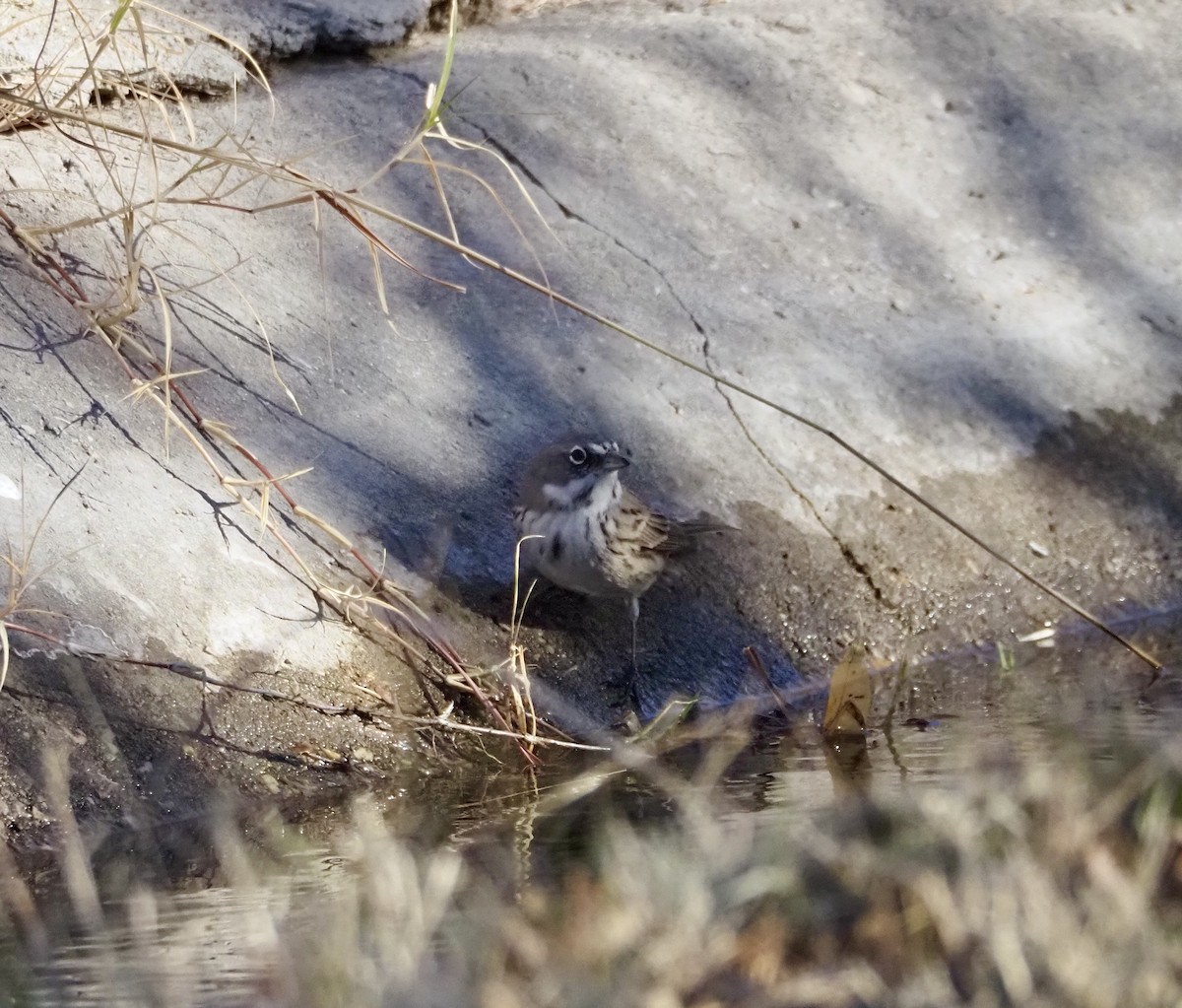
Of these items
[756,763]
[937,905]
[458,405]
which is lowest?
[756,763]

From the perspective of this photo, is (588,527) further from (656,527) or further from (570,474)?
(656,527)

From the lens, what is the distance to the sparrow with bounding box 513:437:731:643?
5707mm

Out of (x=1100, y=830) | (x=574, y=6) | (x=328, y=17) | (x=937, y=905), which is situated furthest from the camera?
(x=574, y=6)

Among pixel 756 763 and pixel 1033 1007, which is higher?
pixel 1033 1007

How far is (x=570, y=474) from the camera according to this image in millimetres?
5832

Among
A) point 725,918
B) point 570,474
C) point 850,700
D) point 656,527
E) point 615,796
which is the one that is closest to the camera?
point 725,918

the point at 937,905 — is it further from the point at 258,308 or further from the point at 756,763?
the point at 258,308

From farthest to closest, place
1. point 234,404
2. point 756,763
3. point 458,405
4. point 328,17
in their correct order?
point 328,17, point 458,405, point 234,404, point 756,763

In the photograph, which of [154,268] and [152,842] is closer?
[152,842]

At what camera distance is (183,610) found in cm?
520

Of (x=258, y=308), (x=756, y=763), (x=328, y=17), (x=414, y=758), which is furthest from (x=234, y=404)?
(x=328, y=17)

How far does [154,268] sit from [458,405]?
47.9 inches

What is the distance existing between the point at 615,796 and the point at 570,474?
4.54 ft

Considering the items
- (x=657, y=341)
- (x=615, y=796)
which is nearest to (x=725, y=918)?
(x=615, y=796)
